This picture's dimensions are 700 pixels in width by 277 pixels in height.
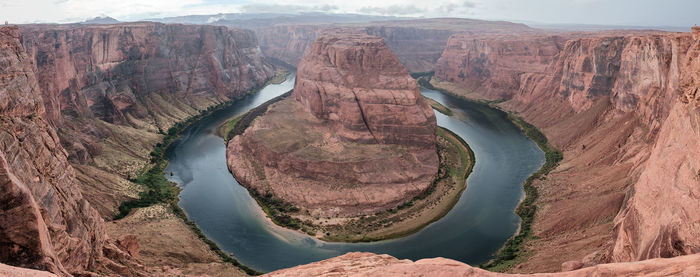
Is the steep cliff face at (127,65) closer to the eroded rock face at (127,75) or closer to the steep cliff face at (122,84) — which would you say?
the eroded rock face at (127,75)

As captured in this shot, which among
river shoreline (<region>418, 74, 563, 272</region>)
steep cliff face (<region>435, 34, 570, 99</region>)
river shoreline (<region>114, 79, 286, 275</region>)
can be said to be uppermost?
steep cliff face (<region>435, 34, 570, 99</region>)

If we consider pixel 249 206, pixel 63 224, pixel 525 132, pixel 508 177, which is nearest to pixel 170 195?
pixel 249 206

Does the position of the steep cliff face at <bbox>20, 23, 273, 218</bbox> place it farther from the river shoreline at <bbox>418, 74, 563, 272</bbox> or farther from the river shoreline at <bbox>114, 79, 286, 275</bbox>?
the river shoreline at <bbox>418, 74, 563, 272</bbox>

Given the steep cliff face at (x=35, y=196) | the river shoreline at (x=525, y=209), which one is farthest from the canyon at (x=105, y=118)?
the river shoreline at (x=525, y=209)

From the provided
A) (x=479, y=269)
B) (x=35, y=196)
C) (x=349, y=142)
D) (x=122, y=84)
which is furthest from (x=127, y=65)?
(x=479, y=269)

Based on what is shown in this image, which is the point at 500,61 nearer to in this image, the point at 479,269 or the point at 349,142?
the point at 349,142

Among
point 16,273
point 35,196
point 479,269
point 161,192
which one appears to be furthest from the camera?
point 161,192

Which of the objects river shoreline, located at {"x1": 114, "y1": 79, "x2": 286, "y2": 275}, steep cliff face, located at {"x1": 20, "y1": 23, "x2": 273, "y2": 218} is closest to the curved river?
river shoreline, located at {"x1": 114, "y1": 79, "x2": 286, "y2": 275}
